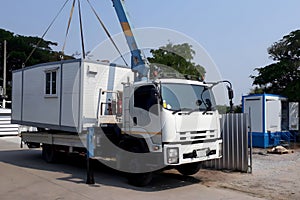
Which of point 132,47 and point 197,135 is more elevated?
point 132,47

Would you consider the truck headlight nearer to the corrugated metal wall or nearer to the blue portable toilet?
the corrugated metal wall

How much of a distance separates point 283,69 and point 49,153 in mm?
15068

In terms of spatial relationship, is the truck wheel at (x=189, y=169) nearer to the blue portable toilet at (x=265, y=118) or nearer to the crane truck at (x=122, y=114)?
the crane truck at (x=122, y=114)

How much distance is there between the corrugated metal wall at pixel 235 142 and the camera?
9328 millimetres

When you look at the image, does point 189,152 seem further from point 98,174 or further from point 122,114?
point 98,174

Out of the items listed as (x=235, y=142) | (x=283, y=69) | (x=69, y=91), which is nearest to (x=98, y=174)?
(x=69, y=91)

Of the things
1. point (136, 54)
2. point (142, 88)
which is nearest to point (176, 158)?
point (142, 88)

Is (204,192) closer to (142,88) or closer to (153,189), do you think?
(153,189)

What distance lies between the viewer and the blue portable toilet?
617 inches

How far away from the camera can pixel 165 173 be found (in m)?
9.53

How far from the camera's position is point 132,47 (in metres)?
10.5

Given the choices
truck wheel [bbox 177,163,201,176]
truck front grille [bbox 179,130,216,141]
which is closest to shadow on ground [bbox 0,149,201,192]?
truck wheel [bbox 177,163,201,176]

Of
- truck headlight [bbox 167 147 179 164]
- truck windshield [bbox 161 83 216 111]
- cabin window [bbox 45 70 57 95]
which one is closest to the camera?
truck headlight [bbox 167 147 179 164]

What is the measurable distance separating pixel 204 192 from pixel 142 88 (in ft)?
9.27
